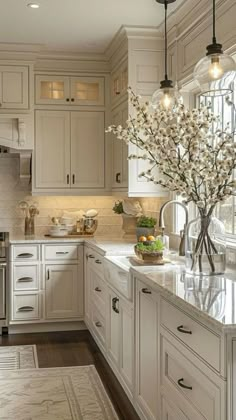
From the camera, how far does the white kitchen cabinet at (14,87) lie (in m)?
5.32

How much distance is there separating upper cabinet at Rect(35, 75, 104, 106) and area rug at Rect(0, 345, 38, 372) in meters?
2.43

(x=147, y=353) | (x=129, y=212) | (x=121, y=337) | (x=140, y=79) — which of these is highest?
(x=140, y=79)

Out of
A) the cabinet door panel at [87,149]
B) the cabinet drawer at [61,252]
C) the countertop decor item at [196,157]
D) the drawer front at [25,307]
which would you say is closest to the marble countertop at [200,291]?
the countertop decor item at [196,157]

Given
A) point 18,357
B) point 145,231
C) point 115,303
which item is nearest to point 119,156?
point 145,231

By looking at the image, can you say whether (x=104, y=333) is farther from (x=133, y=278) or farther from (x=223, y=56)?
(x=223, y=56)

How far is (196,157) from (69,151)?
123 inches

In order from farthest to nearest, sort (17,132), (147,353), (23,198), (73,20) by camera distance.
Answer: (23,198) → (17,132) → (73,20) → (147,353)

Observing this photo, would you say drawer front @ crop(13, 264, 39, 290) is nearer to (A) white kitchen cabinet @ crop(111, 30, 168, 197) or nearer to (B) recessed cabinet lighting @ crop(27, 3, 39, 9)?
(A) white kitchen cabinet @ crop(111, 30, 168, 197)

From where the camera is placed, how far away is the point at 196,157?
261cm

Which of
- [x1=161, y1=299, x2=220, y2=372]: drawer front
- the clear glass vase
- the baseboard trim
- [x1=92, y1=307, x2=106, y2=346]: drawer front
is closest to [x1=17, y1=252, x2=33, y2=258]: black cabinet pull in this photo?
the baseboard trim

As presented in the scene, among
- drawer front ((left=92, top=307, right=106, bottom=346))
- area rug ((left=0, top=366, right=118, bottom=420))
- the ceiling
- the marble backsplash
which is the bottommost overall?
area rug ((left=0, top=366, right=118, bottom=420))

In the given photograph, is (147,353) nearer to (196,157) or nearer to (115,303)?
(115,303)

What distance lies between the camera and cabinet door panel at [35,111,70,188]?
18.1 ft

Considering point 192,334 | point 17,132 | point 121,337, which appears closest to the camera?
point 192,334
